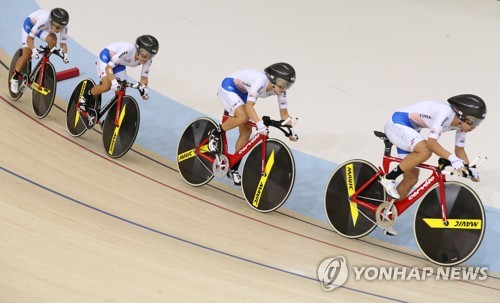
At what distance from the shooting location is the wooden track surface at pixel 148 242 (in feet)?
12.0

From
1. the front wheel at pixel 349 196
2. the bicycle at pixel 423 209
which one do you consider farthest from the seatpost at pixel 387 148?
the front wheel at pixel 349 196

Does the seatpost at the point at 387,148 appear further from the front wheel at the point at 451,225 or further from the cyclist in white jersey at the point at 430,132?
the front wheel at the point at 451,225

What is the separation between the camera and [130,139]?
5.75m

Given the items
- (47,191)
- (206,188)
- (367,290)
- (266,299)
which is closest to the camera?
(266,299)

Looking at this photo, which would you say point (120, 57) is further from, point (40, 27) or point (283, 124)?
point (283, 124)

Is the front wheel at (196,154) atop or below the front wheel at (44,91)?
atop

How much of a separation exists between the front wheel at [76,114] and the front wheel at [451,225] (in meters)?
2.88

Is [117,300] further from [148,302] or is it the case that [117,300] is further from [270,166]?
[270,166]

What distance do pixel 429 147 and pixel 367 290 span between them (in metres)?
0.93

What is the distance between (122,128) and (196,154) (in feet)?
2.25

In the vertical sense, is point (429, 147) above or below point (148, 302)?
above

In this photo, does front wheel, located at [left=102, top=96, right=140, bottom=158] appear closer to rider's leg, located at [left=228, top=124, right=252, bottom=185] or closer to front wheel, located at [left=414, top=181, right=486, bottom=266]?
rider's leg, located at [left=228, top=124, right=252, bottom=185]

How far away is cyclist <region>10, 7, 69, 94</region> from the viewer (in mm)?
6328

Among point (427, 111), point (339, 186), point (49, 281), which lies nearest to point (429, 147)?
point (427, 111)
